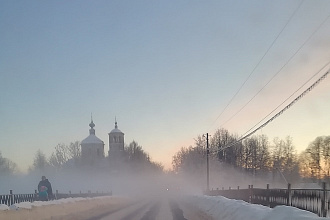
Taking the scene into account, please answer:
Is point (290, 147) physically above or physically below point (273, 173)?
above

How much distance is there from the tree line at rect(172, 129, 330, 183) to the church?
42644 mm

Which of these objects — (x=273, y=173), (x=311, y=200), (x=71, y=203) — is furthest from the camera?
(x=273, y=173)

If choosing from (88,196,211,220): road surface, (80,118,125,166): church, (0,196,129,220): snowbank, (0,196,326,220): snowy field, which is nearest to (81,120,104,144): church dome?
(80,118,125,166): church

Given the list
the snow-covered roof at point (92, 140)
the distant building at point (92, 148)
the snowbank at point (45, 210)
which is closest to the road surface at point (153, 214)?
the snowbank at point (45, 210)

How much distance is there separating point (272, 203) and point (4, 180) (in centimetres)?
9604

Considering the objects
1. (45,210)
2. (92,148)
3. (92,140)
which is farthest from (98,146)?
(45,210)

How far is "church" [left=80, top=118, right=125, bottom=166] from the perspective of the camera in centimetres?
13950

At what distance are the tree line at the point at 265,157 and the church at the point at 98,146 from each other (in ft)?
140

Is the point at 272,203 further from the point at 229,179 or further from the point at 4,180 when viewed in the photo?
the point at 4,180

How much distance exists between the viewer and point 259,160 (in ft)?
308

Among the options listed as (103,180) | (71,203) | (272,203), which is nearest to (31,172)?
(103,180)

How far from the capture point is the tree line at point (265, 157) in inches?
3088

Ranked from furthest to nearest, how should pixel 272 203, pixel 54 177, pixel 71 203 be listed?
1. pixel 54 177
2. pixel 71 203
3. pixel 272 203

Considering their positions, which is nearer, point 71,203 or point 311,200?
point 311,200
